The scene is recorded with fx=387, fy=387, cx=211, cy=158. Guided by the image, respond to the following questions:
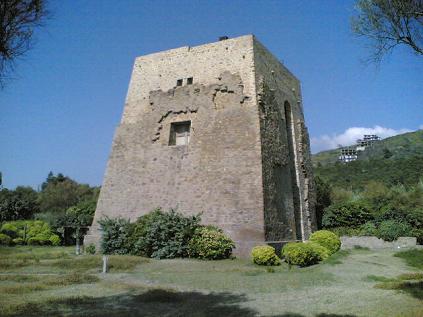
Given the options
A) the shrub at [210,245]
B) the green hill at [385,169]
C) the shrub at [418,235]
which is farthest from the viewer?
the green hill at [385,169]

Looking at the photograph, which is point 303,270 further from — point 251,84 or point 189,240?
point 251,84

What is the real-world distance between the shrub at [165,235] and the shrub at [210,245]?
0.31 meters

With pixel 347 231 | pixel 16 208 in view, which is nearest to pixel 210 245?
pixel 347 231

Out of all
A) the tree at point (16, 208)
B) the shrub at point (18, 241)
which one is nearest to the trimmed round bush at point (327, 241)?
the shrub at point (18, 241)

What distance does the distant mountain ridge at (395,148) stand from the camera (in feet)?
160

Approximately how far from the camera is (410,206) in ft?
71.6

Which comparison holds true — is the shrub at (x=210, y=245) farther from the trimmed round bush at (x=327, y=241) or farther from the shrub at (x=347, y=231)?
the shrub at (x=347, y=231)

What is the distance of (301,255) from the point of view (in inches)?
471

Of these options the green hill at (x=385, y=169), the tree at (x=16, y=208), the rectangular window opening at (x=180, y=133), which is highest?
the green hill at (x=385, y=169)

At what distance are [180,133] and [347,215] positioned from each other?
10.0m

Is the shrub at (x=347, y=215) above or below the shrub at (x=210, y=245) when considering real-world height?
above

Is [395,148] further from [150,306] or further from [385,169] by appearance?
[150,306]

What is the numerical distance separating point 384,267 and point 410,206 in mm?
12039

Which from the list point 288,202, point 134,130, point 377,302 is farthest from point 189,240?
point 377,302
